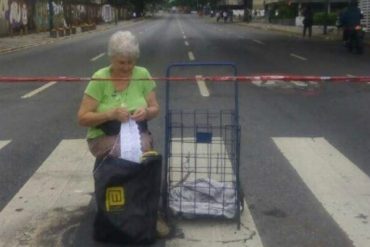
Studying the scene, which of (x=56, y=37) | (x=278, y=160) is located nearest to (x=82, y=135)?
(x=278, y=160)

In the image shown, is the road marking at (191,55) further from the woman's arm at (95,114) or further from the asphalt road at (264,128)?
the woman's arm at (95,114)

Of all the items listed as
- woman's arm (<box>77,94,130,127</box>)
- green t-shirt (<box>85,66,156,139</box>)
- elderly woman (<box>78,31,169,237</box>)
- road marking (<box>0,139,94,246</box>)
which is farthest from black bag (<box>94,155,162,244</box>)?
road marking (<box>0,139,94,246</box>)

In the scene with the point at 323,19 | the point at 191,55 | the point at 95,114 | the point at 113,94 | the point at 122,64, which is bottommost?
the point at 323,19

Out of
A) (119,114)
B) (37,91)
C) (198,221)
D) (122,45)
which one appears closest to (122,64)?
(122,45)

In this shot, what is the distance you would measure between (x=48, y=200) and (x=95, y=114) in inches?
50.4

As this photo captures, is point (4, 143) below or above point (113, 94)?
below

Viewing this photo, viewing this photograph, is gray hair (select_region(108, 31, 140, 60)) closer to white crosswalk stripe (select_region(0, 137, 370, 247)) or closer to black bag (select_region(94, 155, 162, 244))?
black bag (select_region(94, 155, 162, 244))

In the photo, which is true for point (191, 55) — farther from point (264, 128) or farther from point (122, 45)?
point (122, 45)

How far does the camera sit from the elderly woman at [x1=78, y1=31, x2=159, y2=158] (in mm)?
4852

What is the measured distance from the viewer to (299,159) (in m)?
7.31

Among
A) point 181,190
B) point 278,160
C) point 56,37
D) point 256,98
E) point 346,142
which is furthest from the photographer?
point 56,37

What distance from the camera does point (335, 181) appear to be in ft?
21.0

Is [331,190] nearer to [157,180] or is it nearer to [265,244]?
[265,244]

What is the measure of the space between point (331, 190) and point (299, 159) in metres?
1.23
